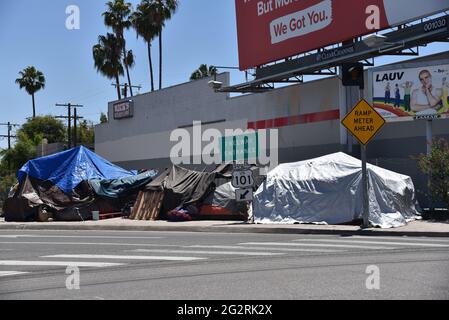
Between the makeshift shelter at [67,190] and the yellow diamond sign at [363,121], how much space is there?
1195 cm

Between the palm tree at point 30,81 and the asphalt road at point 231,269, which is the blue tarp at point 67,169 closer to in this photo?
the asphalt road at point 231,269

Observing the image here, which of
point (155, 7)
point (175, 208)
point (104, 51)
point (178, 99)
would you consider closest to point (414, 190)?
point (175, 208)

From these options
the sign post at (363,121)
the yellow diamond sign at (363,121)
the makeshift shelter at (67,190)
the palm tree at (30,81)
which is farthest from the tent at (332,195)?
the palm tree at (30,81)

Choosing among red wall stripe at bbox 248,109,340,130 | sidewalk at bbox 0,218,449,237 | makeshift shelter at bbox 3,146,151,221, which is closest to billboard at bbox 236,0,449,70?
red wall stripe at bbox 248,109,340,130

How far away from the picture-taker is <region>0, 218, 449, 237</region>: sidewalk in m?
17.6

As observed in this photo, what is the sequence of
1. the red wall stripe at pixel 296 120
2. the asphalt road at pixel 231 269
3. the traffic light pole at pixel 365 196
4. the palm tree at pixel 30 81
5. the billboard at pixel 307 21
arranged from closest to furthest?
the asphalt road at pixel 231 269
the traffic light pole at pixel 365 196
the billboard at pixel 307 21
the red wall stripe at pixel 296 120
the palm tree at pixel 30 81

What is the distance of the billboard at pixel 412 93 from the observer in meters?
22.1

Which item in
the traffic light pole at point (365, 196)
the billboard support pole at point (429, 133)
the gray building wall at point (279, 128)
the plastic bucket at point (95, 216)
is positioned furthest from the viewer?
the plastic bucket at point (95, 216)

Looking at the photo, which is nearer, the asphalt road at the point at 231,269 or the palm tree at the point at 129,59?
the asphalt road at the point at 231,269

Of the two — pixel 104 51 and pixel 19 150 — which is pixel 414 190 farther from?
pixel 19 150

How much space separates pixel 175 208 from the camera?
24438 millimetres

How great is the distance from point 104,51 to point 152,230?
123 feet

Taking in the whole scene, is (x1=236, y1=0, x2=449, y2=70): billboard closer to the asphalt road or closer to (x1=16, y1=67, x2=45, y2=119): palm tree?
the asphalt road

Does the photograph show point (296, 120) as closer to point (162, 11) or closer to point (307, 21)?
point (307, 21)
